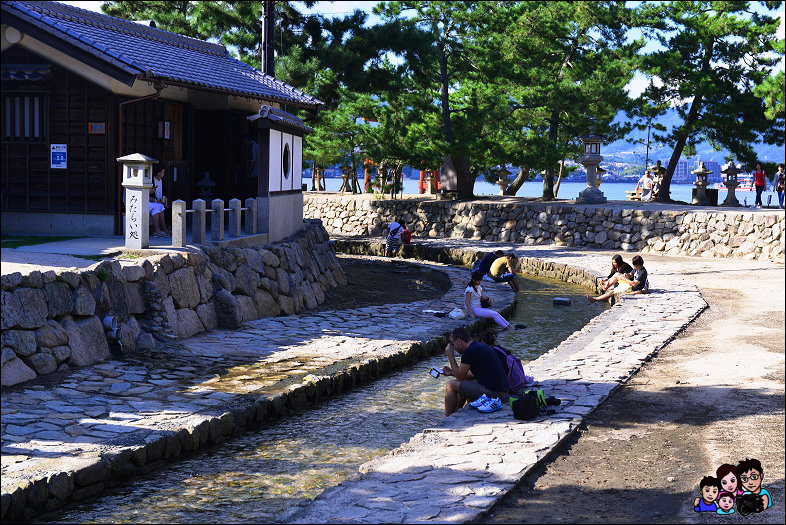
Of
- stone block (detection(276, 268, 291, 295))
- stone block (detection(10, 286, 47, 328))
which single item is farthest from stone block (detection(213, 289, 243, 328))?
stone block (detection(10, 286, 47, 328))

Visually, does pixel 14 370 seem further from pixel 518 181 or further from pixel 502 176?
pixel 502 176

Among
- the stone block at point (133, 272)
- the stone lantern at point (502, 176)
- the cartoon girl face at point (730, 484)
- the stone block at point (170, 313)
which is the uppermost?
the stone lantern at point (502, 176)

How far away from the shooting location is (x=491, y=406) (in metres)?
10.2

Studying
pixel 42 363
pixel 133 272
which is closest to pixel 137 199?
pixel 133 272

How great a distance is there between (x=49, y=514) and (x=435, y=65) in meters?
30.7

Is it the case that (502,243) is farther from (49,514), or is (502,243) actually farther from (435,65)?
(49,514)

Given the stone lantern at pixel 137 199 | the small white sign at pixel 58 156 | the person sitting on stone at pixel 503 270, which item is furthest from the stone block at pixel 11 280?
Result: the person sitting on stone at pixel 503 270

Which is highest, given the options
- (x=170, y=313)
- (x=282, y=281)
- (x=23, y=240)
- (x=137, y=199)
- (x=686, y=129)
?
(x=686, y=129)

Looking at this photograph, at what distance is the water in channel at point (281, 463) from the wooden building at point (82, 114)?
7.90 metres

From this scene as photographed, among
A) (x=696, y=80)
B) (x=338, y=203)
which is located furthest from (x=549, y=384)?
(x=338, y=203)

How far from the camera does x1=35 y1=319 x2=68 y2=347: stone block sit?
37.7 feet

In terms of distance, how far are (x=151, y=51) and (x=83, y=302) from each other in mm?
9084

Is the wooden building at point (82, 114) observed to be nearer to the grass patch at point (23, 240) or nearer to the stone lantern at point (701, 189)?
the grass patch at point (23, 240)

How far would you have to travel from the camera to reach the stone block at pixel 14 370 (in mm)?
10719
